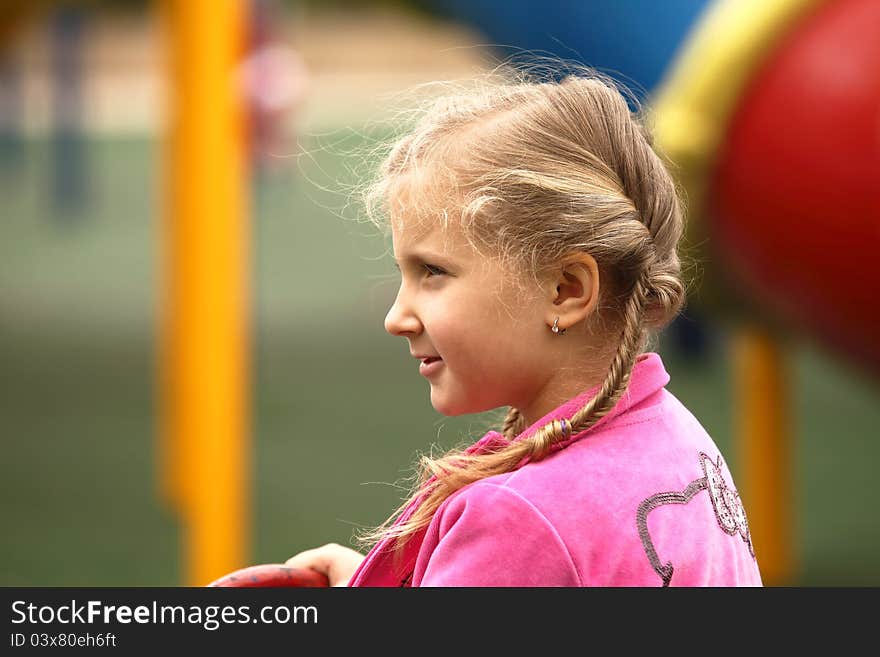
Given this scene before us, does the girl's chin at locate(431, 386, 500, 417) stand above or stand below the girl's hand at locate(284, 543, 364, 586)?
above

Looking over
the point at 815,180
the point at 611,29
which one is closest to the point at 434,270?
the point at 815,180

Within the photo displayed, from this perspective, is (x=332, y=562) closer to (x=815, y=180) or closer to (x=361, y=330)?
(x=815, y=180)

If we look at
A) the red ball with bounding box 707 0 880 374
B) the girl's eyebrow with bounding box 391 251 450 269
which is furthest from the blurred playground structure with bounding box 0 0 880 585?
the girl's eyebrow with bounding box 391 251 450 269

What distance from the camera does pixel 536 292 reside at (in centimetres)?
85

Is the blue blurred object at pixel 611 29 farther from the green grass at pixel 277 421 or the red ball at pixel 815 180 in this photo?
the green grass at pixel 277 421

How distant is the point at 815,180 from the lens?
7.89ft

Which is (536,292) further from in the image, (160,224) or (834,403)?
(160,224)

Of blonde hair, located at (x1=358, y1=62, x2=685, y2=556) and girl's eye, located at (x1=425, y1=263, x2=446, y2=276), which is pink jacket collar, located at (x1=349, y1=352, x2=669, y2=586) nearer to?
blonde hair, located at (x1=358, y1=62, x2=685, y2=556)

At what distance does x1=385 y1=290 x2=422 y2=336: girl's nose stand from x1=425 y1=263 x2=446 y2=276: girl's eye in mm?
23

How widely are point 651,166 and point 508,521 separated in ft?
0.84

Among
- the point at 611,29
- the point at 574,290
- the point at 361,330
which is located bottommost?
the point at 361,330

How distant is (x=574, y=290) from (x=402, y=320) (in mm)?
110

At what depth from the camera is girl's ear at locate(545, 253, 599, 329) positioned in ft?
2.75

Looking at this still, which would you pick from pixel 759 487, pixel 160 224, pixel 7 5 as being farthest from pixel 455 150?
pixel 160 224
